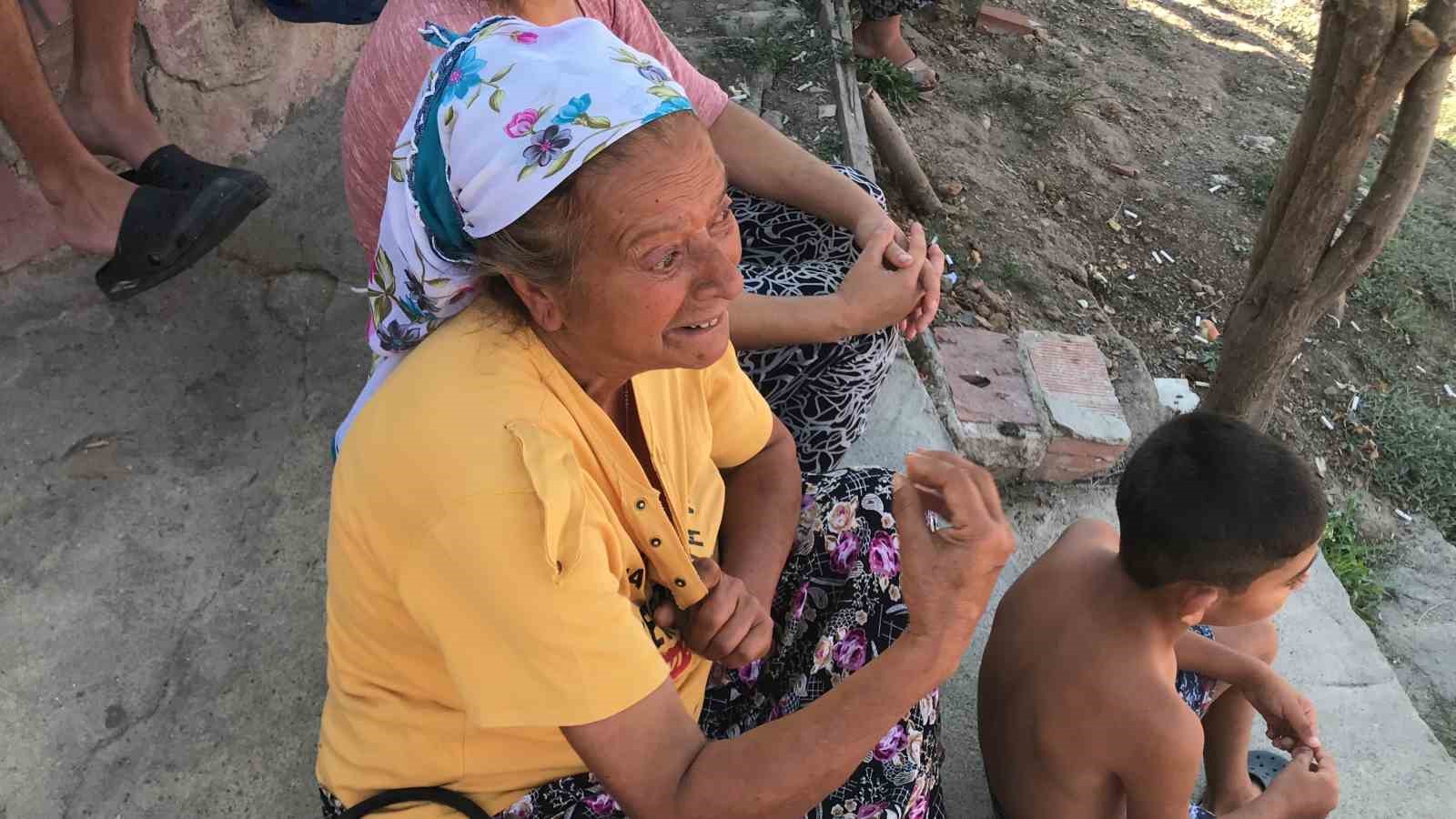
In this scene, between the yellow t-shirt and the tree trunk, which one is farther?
the tree trunk

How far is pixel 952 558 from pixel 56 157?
90.9 inches

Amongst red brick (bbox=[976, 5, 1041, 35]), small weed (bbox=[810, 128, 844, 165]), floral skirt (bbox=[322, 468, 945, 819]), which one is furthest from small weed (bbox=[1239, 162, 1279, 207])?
floral skirt (bbox=[322, 468, 945, 819])

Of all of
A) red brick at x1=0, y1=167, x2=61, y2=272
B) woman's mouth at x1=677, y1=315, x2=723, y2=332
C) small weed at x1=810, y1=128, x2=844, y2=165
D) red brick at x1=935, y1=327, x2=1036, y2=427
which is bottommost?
red brick at x1=935, y1=327, x2=1036, y2=427

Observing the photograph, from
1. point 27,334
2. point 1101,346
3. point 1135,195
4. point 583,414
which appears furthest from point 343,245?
point 1135,195

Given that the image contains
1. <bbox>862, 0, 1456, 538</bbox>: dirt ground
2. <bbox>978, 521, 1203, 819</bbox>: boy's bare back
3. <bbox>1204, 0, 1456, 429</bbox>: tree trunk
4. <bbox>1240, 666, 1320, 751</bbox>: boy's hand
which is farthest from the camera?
<bbox>862, 0, 1456, 538</bbox>: dirt ground

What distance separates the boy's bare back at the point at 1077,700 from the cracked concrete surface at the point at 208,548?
361 millimetres

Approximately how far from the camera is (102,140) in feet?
8.38

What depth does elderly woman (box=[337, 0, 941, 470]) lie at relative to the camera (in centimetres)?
188

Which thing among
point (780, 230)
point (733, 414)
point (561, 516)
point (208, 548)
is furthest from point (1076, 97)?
point (561, 516)

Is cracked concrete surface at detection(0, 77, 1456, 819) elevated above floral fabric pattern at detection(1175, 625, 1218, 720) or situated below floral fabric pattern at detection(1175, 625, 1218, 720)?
below

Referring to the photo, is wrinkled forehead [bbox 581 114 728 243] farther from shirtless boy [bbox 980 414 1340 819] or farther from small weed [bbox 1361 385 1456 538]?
small weed [bbox 1361 385 1456 538]

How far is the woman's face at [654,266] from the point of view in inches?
51.2

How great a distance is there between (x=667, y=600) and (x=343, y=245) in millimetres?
1928

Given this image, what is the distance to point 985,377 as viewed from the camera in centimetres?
317
